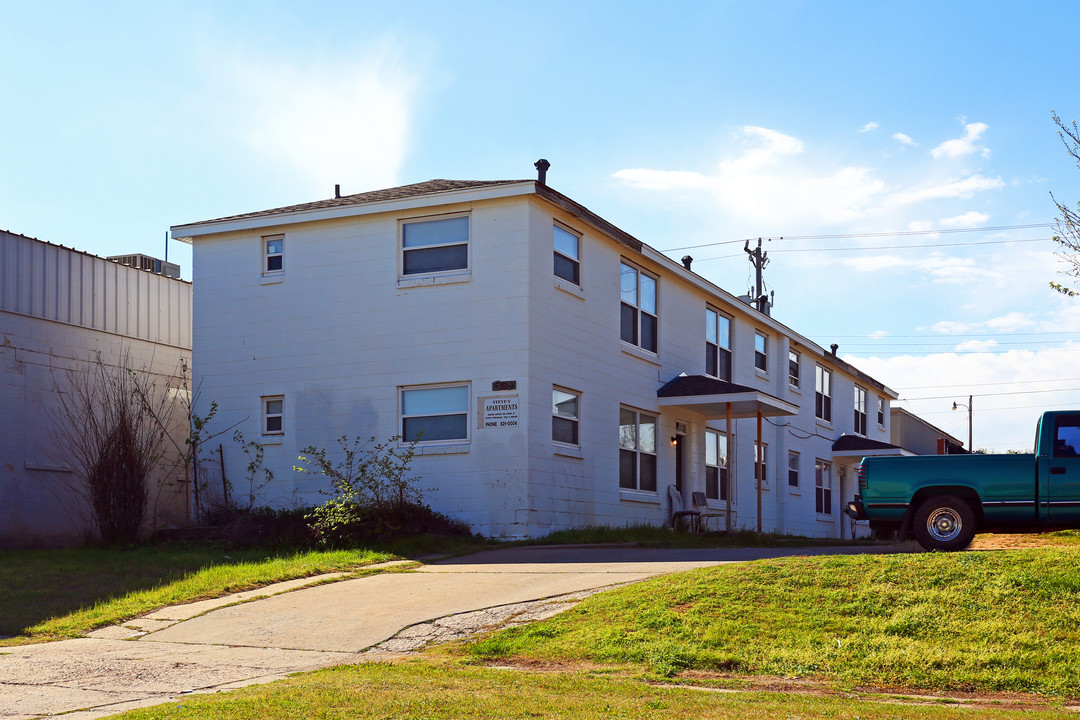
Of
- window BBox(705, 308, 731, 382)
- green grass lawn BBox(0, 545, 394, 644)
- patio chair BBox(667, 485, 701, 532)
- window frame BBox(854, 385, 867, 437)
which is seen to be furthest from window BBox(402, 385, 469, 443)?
window frame BBox(854, 385, 867, 437)

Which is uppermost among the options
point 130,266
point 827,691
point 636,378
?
point 130,266

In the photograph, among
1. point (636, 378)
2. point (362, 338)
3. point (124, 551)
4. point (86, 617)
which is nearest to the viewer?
point (86, 617)

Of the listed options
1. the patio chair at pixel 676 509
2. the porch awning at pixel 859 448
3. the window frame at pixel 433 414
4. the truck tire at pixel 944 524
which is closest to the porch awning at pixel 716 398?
the patio chair at pixel 676 509

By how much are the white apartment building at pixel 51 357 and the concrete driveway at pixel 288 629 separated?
30.1 feet

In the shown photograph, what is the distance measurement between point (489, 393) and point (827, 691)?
1153 cm

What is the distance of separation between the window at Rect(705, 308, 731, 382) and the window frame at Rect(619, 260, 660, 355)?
3.08m

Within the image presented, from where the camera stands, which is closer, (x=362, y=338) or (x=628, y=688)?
(x=628, y=688)

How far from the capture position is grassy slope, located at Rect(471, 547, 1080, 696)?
29.3ft

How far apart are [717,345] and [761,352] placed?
3530 millimetres

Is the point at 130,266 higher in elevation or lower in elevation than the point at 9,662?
higher

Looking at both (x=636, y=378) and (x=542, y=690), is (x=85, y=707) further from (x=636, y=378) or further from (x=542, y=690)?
(x=636, y=378)

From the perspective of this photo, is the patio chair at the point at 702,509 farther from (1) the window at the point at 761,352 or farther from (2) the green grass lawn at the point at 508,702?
(2) the green grass lawn at the point at 508,702

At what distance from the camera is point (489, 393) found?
19.4 metres

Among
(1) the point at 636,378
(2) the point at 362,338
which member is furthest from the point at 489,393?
(1) the point at 636,378
